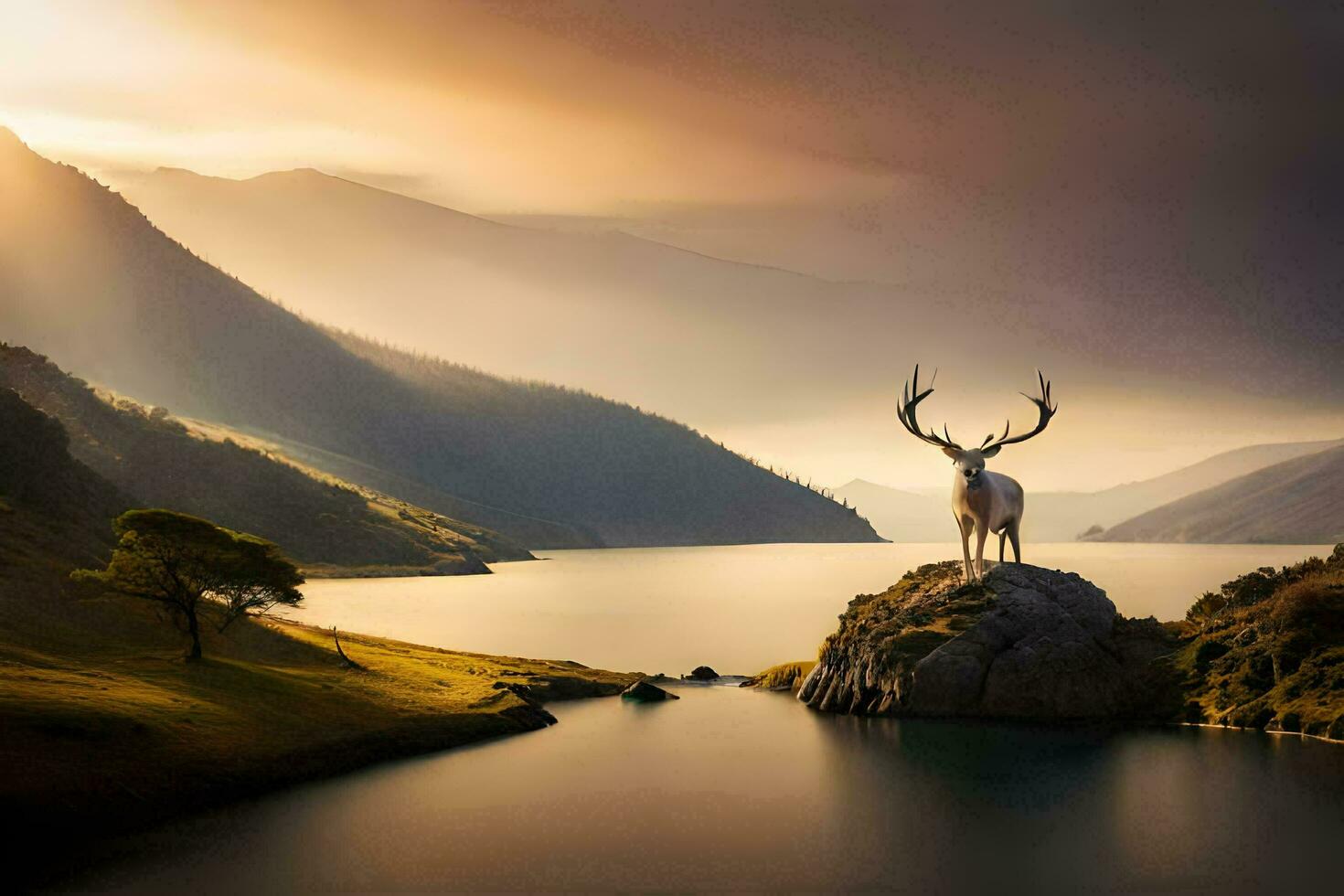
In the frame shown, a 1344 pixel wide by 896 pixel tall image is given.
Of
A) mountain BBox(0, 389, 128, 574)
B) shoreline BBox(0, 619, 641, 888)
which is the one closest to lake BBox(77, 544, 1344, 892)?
shoreline BBox(0, 619, 641, 888)

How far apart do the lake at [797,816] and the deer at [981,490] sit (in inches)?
434

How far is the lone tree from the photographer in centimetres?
6144

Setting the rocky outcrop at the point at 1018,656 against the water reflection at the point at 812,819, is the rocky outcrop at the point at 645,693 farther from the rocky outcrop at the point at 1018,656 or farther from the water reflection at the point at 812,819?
the water reflection at the point at 812,819

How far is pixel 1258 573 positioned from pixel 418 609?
134 m

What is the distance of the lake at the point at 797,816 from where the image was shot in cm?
3609

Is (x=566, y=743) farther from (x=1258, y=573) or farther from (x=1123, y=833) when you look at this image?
(x=1258, y=573)

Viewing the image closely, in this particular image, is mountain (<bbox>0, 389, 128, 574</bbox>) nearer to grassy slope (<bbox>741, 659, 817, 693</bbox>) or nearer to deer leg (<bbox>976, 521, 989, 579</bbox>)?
grassy slope (<bbox>741, 659, 817, 693</bbox>)

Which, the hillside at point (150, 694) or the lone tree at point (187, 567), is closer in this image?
the hillside at point (150, 694)

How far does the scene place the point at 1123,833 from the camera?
40.0 metres

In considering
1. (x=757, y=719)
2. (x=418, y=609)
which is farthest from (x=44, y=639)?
(x=418, y=609)

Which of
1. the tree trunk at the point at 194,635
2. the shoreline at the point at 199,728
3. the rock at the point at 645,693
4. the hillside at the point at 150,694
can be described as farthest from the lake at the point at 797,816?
the tree trunk at the point at 194,635

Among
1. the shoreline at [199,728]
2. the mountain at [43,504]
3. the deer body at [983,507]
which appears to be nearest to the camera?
the shoreline at [199,728]

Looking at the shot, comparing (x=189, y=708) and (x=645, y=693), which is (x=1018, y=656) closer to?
(x=645, y=693)

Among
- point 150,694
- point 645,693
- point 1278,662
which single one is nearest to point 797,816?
point 1278,662
